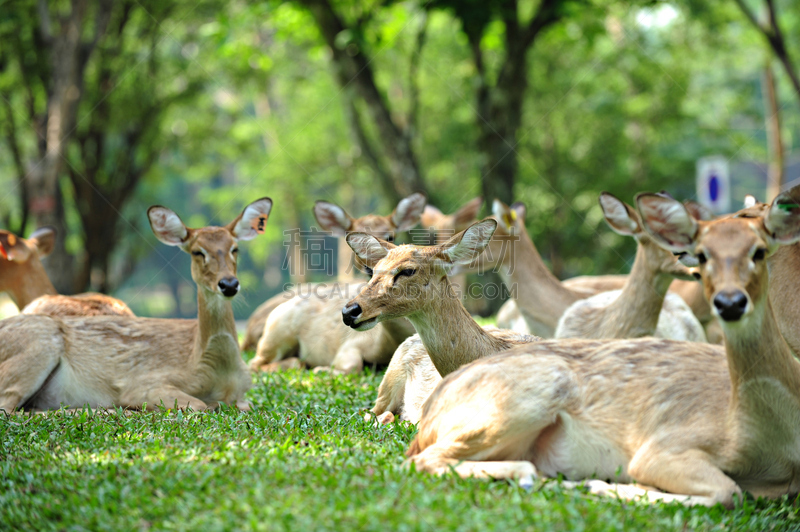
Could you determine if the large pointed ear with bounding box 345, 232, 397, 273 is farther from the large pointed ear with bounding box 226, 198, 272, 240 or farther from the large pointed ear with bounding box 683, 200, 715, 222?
the large pointed ear with bounding box 683, 200, 715, 222

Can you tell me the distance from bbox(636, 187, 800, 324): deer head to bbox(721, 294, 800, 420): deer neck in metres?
0.15

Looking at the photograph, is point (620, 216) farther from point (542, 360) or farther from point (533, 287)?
point (542, 360)

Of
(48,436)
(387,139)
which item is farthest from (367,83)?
(48,436)

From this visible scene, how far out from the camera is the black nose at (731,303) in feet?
12.0

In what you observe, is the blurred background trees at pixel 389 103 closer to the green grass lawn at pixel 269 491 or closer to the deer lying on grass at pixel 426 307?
the deer lying on grass at pixel 426 307

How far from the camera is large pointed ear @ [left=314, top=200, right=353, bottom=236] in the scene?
8977 mm

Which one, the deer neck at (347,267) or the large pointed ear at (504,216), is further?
the deer neck at (347,267)

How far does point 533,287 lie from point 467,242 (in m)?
4.34

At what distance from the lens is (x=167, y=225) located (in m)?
6.71

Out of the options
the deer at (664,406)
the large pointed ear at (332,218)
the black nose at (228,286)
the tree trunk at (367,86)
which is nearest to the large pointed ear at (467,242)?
the deer at (664,406)

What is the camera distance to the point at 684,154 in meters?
21.8

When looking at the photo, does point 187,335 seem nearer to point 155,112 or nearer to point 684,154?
point 155,112

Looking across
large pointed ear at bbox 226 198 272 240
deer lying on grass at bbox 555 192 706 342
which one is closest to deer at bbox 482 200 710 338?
deer lying on grass at bbox 555 192 706 342

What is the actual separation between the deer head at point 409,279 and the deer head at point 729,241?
1.35 m
